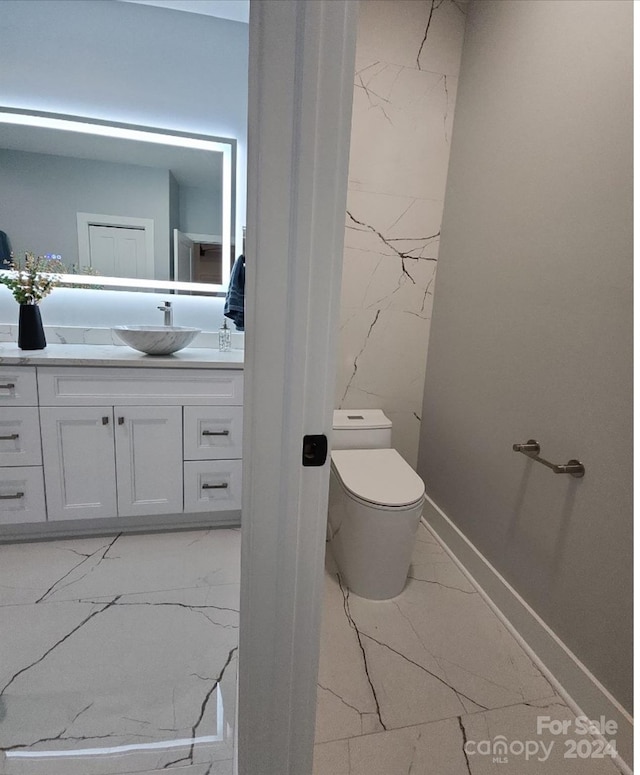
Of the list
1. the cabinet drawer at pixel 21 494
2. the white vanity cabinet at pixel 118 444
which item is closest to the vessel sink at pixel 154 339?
the white vanity cabinet at pixel 118 444

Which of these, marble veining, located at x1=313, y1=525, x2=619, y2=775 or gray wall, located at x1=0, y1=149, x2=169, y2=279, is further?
gray wall, located at x1=0, y1=149, x2=169, y2=279

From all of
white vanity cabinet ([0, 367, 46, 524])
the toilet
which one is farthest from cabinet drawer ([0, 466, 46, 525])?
the toilet

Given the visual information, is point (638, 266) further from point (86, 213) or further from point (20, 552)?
point (20, 552)

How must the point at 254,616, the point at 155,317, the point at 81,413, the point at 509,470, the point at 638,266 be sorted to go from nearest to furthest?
the point at 254,616
the point at 638,266
the point at 509,470
the point at 81,413
the point at 155,317

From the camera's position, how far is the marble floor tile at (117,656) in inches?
42.1

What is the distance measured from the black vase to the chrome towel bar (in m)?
2.06

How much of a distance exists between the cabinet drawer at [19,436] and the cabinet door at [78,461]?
0.11 feet

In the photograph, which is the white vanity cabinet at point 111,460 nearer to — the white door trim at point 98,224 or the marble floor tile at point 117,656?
the marble floor tile at point 117,656

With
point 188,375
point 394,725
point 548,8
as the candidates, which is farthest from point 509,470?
point 548,8

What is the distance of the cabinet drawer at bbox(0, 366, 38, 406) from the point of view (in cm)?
170

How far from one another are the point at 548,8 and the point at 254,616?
208 centimetres

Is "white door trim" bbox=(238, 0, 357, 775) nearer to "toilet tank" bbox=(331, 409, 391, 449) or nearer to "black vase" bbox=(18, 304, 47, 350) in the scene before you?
"toilet tank" bbox=(331, 409, 391, 449)

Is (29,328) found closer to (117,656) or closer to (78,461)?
(78,461)

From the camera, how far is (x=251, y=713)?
2.64 feet
